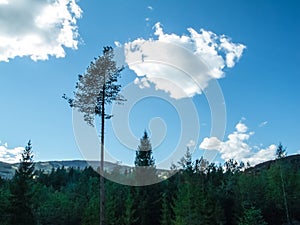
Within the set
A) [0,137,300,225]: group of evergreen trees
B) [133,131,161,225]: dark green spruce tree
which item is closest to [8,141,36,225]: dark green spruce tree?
[0,137,300,225]: group of evergreen trees

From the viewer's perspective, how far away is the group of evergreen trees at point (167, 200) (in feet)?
109

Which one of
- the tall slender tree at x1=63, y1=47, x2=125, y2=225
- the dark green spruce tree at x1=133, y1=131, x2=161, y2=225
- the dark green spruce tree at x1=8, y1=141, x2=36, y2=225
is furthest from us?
the dark green spruce tree at x1=133, y1=131, x2=161, y2=225

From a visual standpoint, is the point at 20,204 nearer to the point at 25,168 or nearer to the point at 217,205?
the point at 25,168

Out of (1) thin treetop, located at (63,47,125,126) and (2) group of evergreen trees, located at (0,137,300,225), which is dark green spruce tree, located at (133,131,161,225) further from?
(1) thin treetop, located at (63,47,125,126)

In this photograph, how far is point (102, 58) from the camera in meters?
21.8

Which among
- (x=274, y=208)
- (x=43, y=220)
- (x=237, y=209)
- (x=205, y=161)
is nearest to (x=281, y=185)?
(x=274, y=208)

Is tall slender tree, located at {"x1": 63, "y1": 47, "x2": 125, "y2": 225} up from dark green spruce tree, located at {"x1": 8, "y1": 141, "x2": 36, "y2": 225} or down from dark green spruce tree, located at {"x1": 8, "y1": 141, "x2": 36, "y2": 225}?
up

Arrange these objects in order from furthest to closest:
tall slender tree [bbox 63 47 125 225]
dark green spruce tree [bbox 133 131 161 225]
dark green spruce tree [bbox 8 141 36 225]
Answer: dark green spruce tree [bbox 133 131 161 225] < dark green spruce tree [bbox 8 141 36 225] < tall slender tree [bbox 63 47 125 225]

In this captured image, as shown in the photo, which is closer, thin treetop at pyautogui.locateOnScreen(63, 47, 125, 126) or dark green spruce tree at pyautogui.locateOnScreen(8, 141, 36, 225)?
thin treetop at pyautogui.locateOnScreen(63, 47, 125, 126)

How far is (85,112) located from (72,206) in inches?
1288

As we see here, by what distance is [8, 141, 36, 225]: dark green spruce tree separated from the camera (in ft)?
103

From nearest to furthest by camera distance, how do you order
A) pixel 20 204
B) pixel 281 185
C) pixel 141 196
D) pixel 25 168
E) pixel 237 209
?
pixel 20 204 < pixel 25 168 < pixel 141 196 < pixel 237 209 < pixel 281 185

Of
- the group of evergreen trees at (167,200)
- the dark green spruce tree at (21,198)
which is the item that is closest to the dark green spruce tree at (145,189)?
the group of evergreen trees at (167,200)

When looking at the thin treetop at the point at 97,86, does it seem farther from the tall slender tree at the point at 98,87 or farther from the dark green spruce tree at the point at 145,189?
the dark green spruce tree at the point at 145,189
